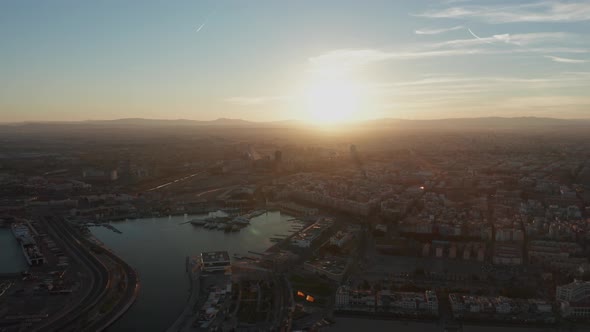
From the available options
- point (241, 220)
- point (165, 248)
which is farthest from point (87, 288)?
point (241, 220)

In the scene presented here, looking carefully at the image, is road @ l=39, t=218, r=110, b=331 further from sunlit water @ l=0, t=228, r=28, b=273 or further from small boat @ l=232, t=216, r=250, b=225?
small boat @ l=232, t=216, r=250, b=225

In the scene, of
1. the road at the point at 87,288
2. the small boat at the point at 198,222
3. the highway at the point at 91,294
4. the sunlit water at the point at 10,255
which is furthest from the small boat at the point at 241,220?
the sunlit water at the point at 10,255

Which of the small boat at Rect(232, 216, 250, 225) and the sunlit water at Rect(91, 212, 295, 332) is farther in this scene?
the small boat at Rect(232, 216, 250, 225)

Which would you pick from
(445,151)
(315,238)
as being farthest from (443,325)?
(445,151)

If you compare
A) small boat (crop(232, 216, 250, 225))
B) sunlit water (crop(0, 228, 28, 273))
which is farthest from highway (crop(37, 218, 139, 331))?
small boat (crop(232, 216, 250, 225))

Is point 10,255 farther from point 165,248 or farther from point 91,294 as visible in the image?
point 91,294

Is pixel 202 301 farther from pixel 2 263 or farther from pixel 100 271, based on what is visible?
pixel 2 263
